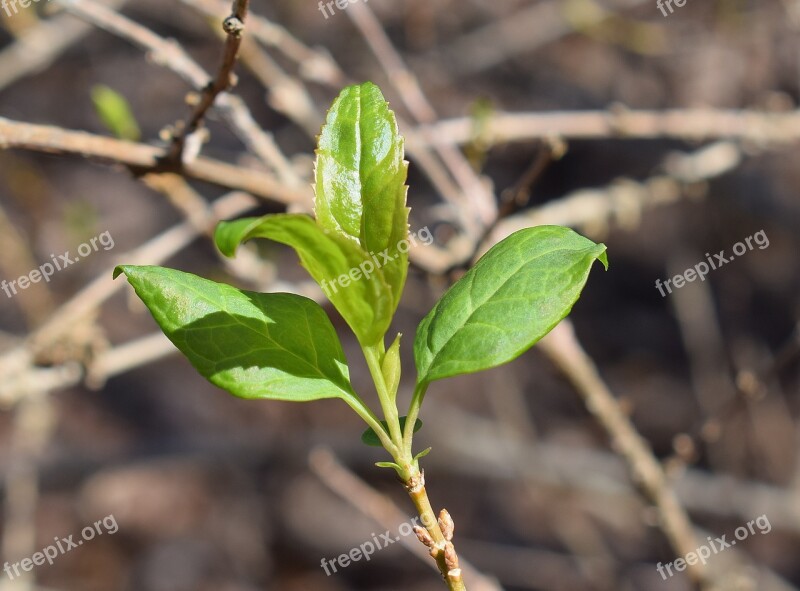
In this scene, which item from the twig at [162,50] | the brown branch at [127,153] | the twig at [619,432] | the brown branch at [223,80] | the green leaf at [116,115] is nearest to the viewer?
the brown branch at [223,80]

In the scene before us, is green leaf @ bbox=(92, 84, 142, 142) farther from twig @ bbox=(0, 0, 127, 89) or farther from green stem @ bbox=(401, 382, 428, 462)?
twig @ bbox=(0, 0, 127, 89)

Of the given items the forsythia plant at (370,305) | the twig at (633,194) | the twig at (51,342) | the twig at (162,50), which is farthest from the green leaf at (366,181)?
the twig at (633,194)

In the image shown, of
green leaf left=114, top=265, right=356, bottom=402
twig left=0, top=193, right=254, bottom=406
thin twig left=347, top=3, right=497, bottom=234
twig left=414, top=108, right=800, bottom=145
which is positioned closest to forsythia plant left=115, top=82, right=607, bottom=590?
green leaf left=114, top=265, right=356, bottom=402

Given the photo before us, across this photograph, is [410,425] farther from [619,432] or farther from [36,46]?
[36,46]

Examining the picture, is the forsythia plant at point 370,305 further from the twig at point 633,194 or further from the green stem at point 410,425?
the twig at point 633,194

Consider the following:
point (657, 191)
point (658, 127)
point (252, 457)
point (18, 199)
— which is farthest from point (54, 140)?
point (18, 199)

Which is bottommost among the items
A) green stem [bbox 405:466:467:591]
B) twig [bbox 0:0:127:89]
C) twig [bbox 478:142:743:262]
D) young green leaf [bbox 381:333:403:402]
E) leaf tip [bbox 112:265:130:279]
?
green stem [bbox 405:466:467:591]
